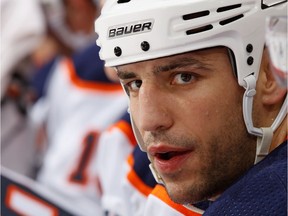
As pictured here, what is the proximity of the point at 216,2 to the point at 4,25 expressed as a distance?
4.57 ft

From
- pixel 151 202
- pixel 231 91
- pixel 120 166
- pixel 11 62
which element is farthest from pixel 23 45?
pixel 231 91

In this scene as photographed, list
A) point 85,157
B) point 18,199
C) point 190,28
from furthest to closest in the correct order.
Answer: point 85,157 → point 18,199 → point 190,28

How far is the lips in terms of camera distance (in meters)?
1.21

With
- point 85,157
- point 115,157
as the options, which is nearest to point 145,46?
point 115,157

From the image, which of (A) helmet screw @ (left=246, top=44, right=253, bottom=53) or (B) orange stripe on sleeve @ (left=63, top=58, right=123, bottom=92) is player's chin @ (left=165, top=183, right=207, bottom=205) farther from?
(B) orange stripe on sleeve @ (left=63, top=58, right=123, bottom=92)

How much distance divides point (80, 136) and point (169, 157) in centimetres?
134

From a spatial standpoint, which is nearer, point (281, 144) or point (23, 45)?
point (281, 144)

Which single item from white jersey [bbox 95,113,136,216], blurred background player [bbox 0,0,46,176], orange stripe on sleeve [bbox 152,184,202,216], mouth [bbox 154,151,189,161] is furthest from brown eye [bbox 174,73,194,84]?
blurred background player [bbox 0,0,46,176]

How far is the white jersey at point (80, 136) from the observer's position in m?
2.48

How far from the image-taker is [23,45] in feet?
8.32

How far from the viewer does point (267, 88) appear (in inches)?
49.3

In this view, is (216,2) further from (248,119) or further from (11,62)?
(11,62)

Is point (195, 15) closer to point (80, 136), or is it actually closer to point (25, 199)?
point (25, 199)

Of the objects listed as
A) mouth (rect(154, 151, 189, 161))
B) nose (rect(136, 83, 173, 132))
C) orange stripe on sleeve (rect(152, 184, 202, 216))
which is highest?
nose (rect(136, 83, 173, 132))
